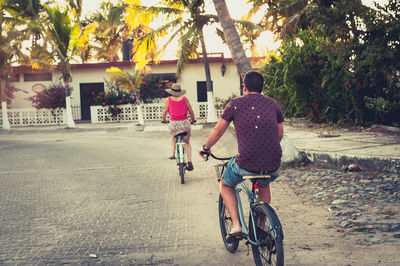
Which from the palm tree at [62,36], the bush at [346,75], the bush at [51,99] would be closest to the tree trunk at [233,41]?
the bush at [346,75]

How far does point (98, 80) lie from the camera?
28.1 meters

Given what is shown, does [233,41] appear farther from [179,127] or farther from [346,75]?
[346,75]

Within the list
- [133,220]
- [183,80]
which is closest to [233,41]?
[133,220]

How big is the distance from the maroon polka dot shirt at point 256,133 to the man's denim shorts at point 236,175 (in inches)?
2.0

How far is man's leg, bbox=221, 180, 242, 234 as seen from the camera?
401 centimetres

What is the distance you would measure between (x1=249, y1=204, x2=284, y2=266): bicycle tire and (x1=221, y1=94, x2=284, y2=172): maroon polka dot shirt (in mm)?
344

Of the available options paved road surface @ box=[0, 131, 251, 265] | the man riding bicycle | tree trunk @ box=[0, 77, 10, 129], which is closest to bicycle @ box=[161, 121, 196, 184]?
paved road surface @ box=[0, 131, 251, 265]

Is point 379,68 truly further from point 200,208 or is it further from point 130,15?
point 130,15

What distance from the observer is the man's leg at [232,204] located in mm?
4008

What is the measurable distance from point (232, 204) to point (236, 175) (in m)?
0.30

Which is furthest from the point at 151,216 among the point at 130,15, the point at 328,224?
the point at 130,15

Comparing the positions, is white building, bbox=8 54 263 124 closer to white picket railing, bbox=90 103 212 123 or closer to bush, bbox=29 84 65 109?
bush, bbox=29 84 65 109

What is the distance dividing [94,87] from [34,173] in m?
19.3

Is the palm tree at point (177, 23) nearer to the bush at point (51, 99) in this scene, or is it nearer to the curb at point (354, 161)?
the bush at point (51, 99)
